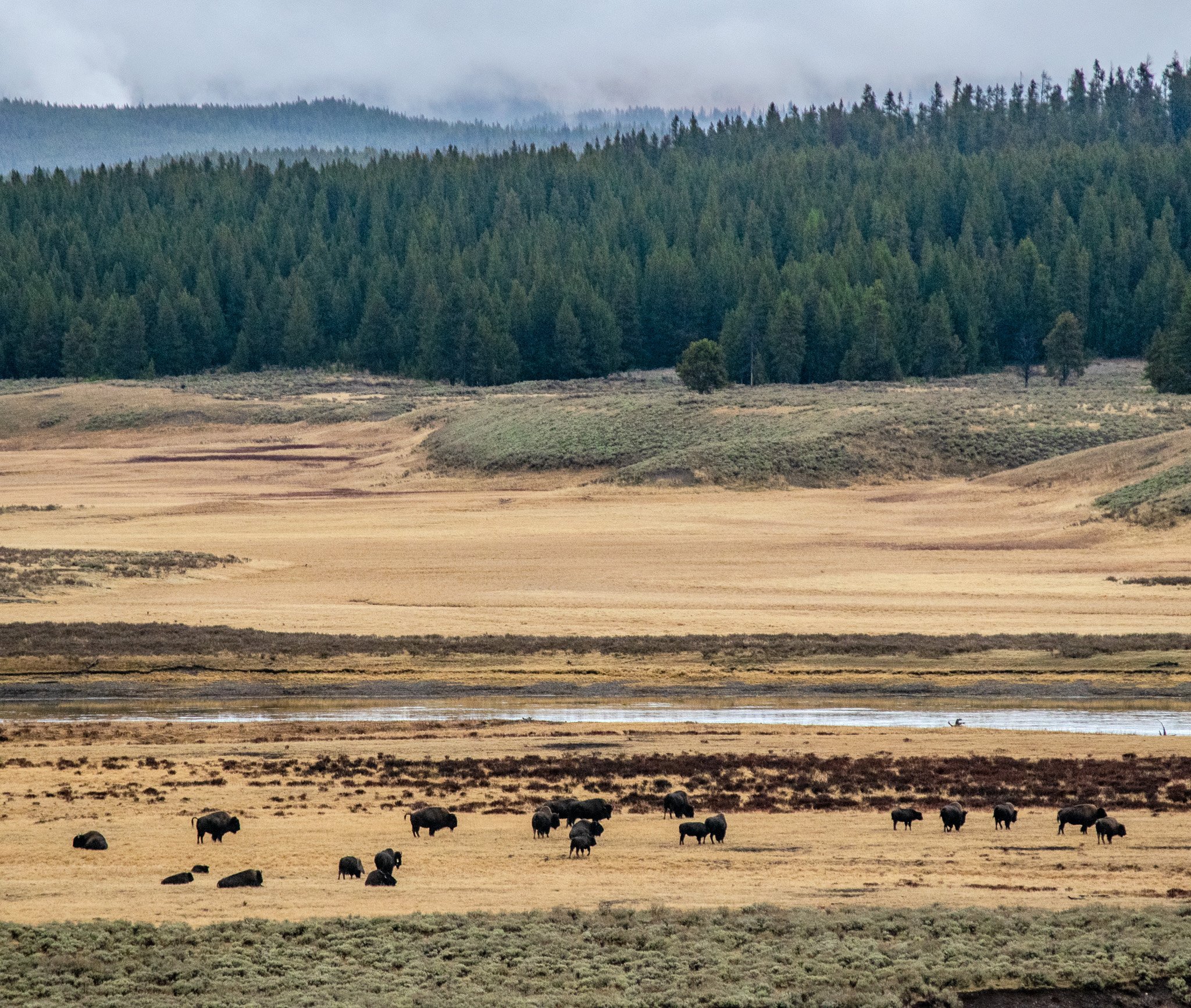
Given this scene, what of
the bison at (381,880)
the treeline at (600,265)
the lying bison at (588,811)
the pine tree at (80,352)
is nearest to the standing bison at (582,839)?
the lying bison at (588,811)

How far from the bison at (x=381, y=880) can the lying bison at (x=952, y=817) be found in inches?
315

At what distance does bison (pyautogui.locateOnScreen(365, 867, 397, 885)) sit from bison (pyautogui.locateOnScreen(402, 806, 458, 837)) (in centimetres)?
265

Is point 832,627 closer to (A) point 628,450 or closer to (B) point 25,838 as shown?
(B) point 25,838

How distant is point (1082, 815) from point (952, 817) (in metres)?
1.77

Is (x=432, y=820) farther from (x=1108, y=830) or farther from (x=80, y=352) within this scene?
(x=80, y=352)

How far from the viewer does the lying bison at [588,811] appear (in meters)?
21.8

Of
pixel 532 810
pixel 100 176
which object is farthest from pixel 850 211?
pixel 532 810

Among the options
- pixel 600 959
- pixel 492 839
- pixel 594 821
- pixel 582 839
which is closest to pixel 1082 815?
pixel 594 821

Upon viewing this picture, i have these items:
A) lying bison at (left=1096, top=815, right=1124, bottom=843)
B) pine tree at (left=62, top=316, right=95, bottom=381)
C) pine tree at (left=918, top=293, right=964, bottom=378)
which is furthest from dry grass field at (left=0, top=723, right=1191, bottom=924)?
pine tree at (left=62, top=316, right=95, bottom=381)

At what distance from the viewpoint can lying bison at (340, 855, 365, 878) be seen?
19.1m

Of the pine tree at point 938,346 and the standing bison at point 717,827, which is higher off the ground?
the pine tree at point 938,346

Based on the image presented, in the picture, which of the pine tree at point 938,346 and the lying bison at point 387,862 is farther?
the pine tree at point 938,346

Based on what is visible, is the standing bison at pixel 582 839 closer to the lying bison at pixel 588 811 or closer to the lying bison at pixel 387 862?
the lying bison at pixel 588 811

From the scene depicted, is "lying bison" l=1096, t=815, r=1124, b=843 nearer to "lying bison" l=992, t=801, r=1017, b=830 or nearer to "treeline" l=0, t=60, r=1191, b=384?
"lying bison" l=992, t=801, r=1017, b=830
